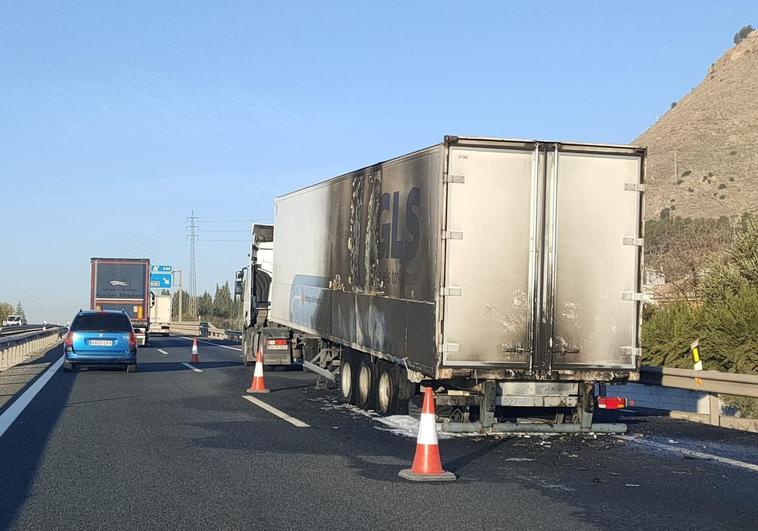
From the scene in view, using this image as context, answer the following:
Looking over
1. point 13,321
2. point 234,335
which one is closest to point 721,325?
point 234,335

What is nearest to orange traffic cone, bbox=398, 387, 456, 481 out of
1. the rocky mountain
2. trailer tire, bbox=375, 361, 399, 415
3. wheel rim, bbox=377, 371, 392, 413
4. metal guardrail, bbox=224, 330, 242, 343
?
trailer tire, bbox=375, 361, 399, 415

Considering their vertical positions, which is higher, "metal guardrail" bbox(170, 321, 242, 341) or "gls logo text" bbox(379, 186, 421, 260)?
"gls logo text" bbox(379, 186, 421, 260)

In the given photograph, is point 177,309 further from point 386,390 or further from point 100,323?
point 386,390

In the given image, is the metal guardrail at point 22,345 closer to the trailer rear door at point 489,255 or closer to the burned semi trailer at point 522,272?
the burned semi trailer at point 522,272

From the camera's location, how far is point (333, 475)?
9859 mm

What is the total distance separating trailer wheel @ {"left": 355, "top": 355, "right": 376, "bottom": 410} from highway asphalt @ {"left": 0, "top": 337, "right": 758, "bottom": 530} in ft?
1.12

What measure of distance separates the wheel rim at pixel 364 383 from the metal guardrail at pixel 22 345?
13.1 meters

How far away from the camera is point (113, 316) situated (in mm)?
24953

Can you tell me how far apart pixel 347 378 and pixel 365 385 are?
3.78 ft

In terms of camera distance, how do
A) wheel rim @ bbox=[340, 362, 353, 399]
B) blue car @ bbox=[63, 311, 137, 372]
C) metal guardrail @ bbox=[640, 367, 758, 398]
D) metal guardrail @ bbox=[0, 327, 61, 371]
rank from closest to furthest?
metal guardrail @ bbox=[640, 367, 758, 398], wheel rim @ bbox=[340, 362, 353, 399], blue car @ bbox=[63, 311, 137, 372], metal guardrail @ bbox=[0, 327, 61, 371]

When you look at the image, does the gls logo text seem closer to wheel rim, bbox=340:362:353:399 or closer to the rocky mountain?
wheel rim, bbox=340:362:353:399

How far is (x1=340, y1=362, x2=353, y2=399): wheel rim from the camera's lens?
17016 mm

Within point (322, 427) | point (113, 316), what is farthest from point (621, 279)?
point (113, 316)

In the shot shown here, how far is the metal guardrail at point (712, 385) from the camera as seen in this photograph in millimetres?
13148
